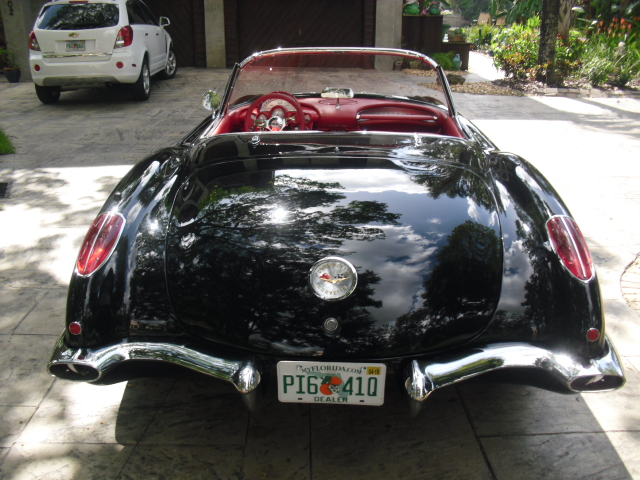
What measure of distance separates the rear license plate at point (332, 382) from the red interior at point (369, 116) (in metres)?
2.19

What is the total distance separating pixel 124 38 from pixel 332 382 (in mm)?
8471

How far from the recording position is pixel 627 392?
268cm

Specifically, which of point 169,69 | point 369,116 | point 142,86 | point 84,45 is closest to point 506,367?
point 369,116

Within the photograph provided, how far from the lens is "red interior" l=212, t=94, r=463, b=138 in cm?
391

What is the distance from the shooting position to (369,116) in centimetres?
399

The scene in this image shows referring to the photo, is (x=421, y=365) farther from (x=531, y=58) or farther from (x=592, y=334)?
(x=531, y=58)

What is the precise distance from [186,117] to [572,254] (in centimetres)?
719

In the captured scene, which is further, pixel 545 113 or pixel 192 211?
pixel 545 113

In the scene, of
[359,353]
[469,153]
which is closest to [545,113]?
[469,153]

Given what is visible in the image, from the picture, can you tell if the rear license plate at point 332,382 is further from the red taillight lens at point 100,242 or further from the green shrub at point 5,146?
the green shrub at point 5,146

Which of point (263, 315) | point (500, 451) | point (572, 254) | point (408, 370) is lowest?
point (500, 451)

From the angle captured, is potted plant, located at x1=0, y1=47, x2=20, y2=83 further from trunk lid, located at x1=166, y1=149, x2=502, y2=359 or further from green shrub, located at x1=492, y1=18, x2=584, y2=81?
trunk lid, located at x1=166, y1=149, x2=502, y2=359

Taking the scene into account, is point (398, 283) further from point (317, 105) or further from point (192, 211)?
point (317, 105)

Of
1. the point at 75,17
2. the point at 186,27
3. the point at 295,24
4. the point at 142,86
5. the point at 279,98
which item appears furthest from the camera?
the point at 295,24
